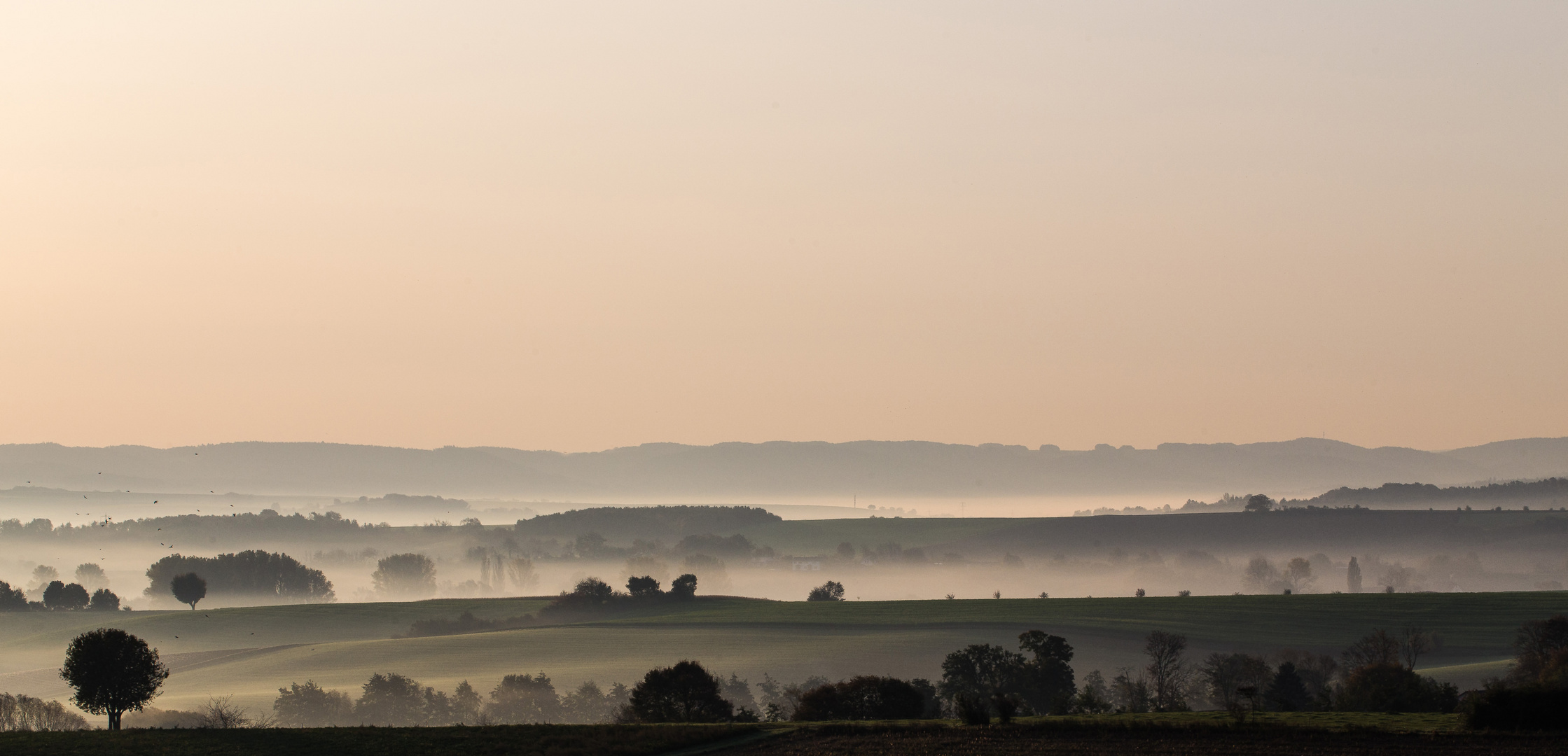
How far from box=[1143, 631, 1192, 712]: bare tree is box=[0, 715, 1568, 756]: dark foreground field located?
3864cm

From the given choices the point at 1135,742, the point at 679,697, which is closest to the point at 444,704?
the point at 679,697

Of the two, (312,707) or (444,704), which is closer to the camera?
(444,704)

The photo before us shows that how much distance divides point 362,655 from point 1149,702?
300ft

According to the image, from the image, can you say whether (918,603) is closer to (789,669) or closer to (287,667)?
(789,669)

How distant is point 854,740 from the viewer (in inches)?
2544

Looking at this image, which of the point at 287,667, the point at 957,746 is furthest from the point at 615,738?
the point at 287,667

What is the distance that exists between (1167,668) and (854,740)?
67815mm

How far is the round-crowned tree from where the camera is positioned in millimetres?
86812

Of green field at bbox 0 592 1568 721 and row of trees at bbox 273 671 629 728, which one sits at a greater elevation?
green field at bbox 0 592 1568 721

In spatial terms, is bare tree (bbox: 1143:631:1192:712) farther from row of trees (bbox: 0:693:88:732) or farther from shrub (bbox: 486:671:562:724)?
row of trees (bbox: 0:693:88:732)

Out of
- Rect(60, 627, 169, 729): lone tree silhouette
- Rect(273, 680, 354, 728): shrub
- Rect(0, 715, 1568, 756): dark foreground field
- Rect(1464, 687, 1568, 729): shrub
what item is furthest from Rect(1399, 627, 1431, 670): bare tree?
Rect(60, 627, 169, 729): lone tree silhouette

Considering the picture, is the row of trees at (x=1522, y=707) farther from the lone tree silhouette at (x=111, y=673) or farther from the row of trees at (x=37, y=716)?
the row of trees at (x=37, y=716)

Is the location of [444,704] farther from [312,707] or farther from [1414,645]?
[1414,645]

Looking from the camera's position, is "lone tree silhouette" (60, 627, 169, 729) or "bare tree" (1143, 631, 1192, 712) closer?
"lone tree silhouette" (60, 627, 169, 729)
